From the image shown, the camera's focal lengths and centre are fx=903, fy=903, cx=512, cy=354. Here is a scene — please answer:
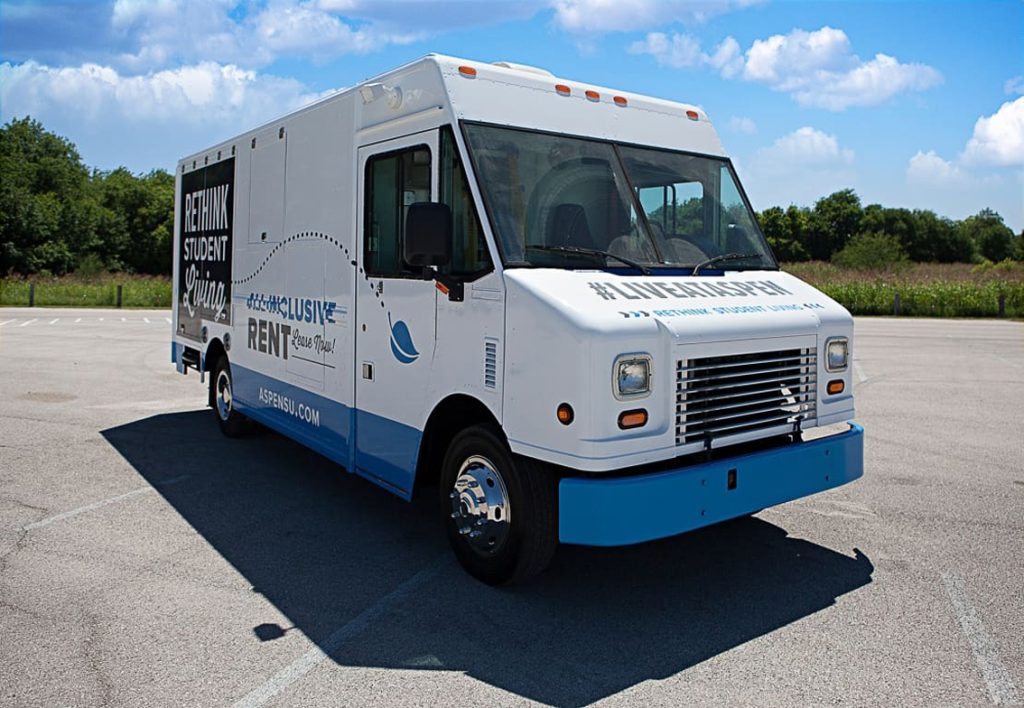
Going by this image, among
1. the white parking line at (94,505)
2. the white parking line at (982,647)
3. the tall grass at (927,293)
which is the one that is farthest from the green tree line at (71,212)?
the white parking line at (982,647)

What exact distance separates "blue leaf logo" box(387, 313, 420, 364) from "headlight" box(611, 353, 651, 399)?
63.0 inches

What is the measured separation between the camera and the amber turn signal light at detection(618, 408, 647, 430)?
4.43 metres

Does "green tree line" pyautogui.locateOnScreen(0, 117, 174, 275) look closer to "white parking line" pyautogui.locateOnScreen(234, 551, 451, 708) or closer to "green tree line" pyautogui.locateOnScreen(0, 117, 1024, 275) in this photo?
"green tree line" pyautogui.locateOnScreen(0, 117, 1024, 275)

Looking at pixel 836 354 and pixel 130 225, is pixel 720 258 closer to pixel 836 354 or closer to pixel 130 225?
pixel 836 354

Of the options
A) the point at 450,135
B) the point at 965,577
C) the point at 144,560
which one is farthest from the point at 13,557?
the point at 965,577

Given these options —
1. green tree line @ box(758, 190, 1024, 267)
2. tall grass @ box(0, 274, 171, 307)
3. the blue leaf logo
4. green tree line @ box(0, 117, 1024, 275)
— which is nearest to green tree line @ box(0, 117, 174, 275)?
green tree line @ box(0, 117, 1024, 275)

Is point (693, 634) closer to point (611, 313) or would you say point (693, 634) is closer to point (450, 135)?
point (611, 313)

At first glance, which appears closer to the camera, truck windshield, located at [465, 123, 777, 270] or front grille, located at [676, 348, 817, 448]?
front grille, located at [676, 348, 817, 448]

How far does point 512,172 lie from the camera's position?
17.1ft

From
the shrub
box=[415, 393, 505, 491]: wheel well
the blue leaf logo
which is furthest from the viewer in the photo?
the shrub

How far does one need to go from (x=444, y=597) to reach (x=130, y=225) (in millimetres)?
65507

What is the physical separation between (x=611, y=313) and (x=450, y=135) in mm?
1555

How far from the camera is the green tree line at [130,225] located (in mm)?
50031

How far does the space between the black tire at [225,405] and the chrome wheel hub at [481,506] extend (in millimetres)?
4490
